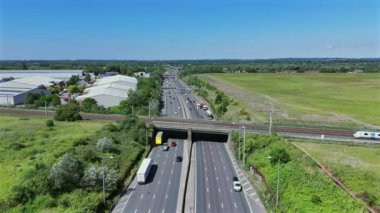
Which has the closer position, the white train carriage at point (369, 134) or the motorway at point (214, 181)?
the motorway at point (214, 181)

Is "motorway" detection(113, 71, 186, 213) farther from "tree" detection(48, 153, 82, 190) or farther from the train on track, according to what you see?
the train on track

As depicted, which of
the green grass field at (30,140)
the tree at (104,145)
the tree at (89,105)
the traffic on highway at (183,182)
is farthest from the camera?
the tree at (89,105)

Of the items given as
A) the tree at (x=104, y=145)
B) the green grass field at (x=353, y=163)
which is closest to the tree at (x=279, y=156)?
the green grass field at (x=353, y=163)

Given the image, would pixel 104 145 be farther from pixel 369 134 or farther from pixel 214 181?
pixel 369 134

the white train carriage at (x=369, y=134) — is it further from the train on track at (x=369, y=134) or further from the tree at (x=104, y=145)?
the tree at (x=104, y=145)

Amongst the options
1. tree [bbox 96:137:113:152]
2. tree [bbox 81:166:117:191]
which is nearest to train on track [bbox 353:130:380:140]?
tree [bbox 96:137:113:152]

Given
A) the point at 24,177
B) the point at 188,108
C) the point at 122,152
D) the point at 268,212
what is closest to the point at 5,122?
the point at 122,152

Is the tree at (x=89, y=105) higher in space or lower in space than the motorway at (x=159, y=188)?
higher
